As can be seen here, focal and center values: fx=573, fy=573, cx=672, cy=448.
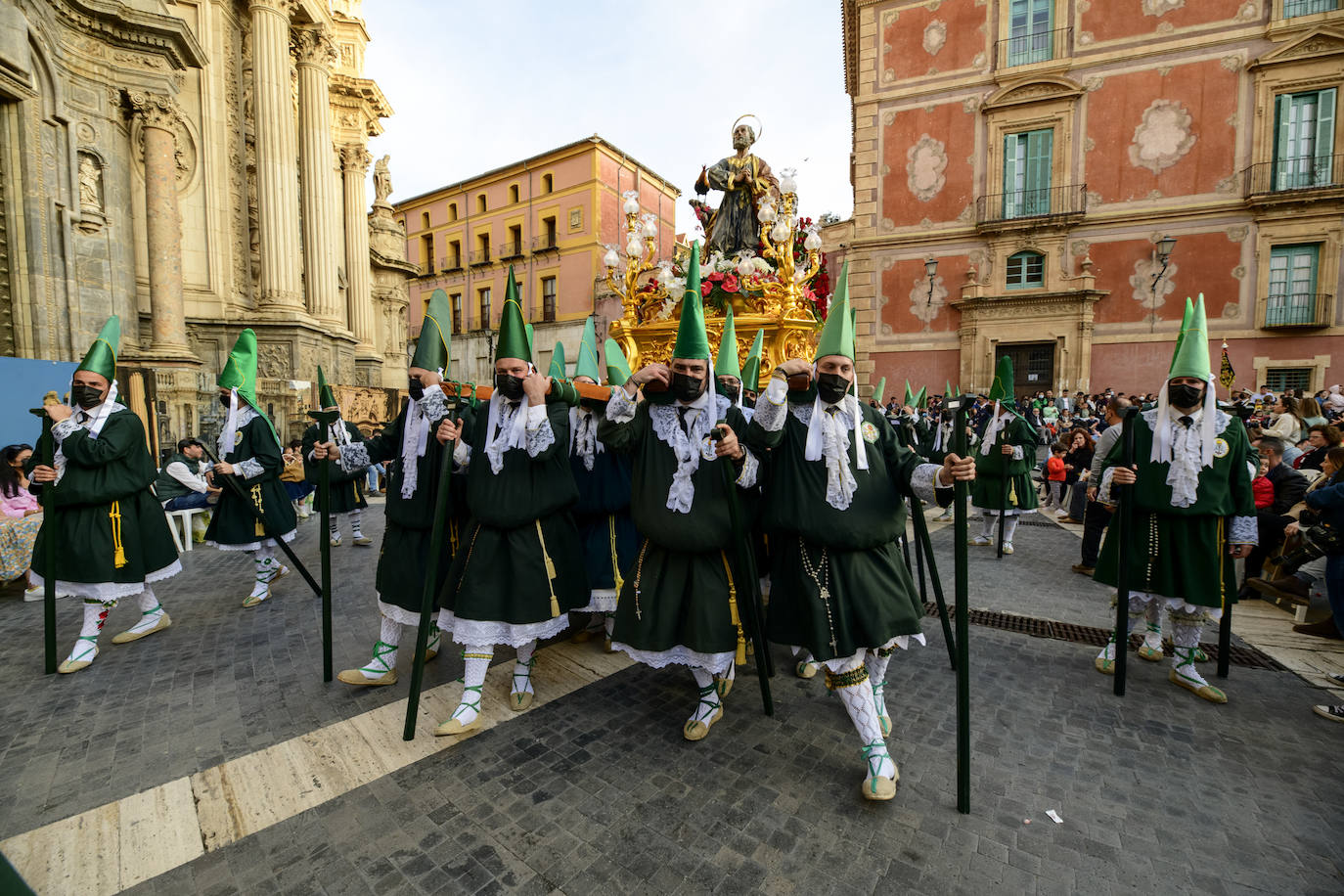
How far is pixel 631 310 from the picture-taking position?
29.6ft

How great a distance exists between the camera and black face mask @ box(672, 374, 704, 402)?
10.3 ft

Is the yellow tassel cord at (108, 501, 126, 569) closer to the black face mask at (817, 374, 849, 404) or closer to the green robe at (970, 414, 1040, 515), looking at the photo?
the black face mask at (817, 374, 849, 404)

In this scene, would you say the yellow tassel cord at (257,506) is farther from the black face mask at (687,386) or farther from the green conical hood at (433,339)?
the black face mask at (687,386)

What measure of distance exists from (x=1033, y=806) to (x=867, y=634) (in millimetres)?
1057

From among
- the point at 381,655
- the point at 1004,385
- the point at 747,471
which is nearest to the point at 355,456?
the point at 381,655

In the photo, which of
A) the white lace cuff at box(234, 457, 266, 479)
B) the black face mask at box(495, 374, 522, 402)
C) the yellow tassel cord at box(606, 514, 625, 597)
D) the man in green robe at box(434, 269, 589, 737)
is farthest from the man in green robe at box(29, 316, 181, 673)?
the yellow tassel cord at box(606, 514, 625, 597)

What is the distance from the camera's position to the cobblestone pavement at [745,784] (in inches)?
89.4

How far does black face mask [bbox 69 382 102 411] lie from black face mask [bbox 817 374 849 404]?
5.17 m

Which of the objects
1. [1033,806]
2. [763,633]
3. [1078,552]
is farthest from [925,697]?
[1078,552]

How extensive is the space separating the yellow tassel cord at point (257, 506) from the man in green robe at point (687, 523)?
4126mm

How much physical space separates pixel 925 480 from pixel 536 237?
111 ft

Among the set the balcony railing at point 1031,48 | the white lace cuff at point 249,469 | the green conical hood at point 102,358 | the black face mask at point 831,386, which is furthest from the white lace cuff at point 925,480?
the balcony railing at point 1031,48

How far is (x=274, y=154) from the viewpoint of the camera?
41.8 ft

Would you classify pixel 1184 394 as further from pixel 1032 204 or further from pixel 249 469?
pixel 1032 204
